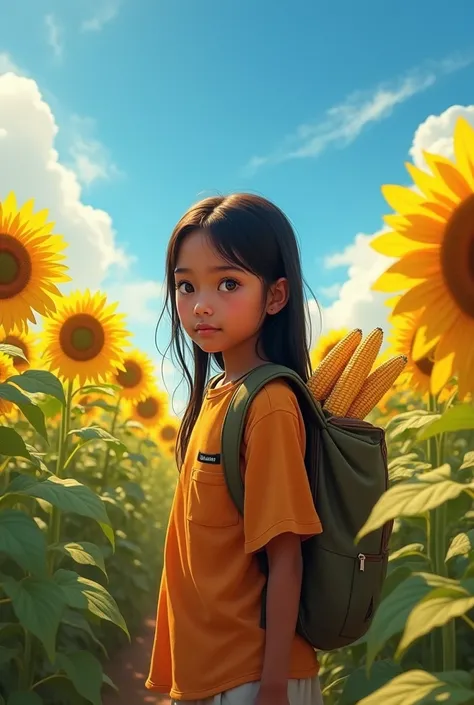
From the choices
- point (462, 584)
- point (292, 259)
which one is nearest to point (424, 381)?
point (292, 259)

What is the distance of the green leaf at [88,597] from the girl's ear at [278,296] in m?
1.44

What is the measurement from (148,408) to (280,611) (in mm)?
7100

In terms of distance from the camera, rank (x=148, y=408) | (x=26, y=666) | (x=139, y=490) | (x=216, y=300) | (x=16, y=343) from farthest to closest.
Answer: (x=148, y=408)
(x=139, y=490)
(x=16, y=343)
(x=26, y=666)
(x=216, y=300)

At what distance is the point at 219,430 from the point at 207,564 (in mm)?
416

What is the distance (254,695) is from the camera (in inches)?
88.3

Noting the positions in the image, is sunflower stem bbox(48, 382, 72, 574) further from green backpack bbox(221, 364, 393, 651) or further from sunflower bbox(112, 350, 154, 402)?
sunflower bbox(112, 350, 154, 402)

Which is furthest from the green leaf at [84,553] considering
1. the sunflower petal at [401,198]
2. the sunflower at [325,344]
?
the sunflower at [325,344]

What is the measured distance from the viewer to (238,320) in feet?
8.12

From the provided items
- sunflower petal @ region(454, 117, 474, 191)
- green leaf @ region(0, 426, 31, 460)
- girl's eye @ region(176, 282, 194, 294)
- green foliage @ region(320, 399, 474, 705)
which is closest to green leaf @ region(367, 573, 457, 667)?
green foliage @ region(320, 399, 474, 705)

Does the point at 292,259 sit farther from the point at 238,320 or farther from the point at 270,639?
the point at 270,639

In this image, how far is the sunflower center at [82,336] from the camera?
5676mm

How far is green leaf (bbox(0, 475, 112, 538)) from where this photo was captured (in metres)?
2.89

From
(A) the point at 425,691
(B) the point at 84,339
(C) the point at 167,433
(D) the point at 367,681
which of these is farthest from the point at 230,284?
(C) the point at 167,433

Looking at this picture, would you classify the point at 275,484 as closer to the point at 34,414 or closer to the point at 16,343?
the point at 34,414
